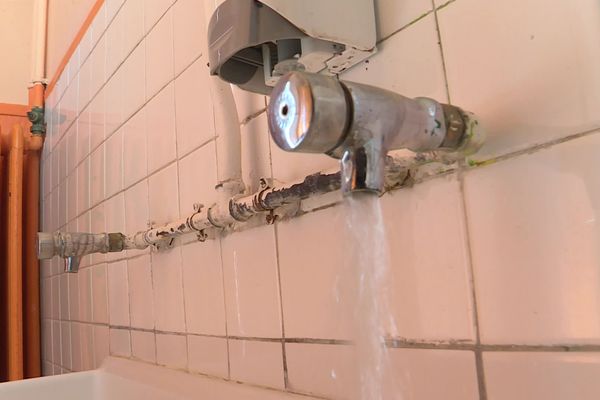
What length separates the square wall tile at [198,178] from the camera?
640mm

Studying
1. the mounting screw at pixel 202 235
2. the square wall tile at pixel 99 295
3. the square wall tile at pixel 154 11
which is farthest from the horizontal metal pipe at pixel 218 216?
the square wall tile at pixel 154 11

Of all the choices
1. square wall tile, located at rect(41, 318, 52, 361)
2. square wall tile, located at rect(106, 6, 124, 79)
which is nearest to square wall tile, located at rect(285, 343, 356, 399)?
square wall tile, located at rect(106, 6, 124, 79)

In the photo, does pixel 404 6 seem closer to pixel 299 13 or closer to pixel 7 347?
pixel 299 13

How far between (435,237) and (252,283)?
25 cm

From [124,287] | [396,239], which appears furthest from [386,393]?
[124,287]

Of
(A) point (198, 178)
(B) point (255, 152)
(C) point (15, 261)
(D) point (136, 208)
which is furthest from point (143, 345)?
(C) point (15, 261)

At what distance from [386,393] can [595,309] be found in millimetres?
140

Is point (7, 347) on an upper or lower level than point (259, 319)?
lower

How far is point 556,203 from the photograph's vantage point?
0.29 meters

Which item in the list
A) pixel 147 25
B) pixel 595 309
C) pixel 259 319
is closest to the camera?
pixel 595 309

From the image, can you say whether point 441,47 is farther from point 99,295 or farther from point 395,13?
point 99,295

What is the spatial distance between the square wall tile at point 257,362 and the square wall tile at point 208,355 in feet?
0.06

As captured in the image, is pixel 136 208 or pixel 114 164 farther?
pixel 114 164

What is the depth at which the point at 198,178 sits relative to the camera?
67 cm
